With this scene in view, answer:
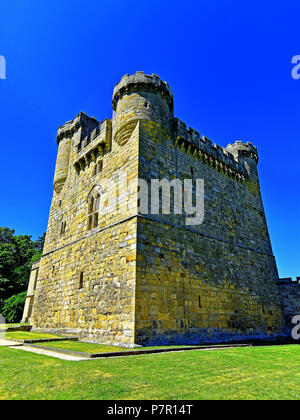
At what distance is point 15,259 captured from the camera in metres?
38.0

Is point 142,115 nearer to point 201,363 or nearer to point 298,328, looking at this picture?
point 201,363

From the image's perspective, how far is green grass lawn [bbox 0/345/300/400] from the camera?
11.4ft

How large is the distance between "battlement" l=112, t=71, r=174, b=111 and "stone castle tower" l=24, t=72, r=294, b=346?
47mm

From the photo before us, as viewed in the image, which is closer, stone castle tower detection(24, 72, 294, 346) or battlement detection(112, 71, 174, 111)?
stone castle tower detection(24, 72, 294, 346)

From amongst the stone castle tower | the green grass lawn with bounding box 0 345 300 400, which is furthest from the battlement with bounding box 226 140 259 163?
the green grass lawn with bounding box 0 345 300 400

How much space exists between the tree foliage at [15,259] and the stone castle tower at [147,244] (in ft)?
57.0

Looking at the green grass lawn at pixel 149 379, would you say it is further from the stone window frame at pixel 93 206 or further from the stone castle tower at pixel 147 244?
the stone window frame at pixel 93 206

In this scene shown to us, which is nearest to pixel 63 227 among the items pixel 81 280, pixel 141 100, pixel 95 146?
pixel 81 280

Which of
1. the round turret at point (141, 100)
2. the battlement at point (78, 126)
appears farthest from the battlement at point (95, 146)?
the battlement at point (78, 126)

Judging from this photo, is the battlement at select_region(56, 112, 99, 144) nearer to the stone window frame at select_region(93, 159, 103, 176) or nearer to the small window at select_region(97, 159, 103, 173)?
the stone window frame at select_region(93, 159, 103, 176)

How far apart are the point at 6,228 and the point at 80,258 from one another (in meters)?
33.9

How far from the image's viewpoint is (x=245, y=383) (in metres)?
4.08
